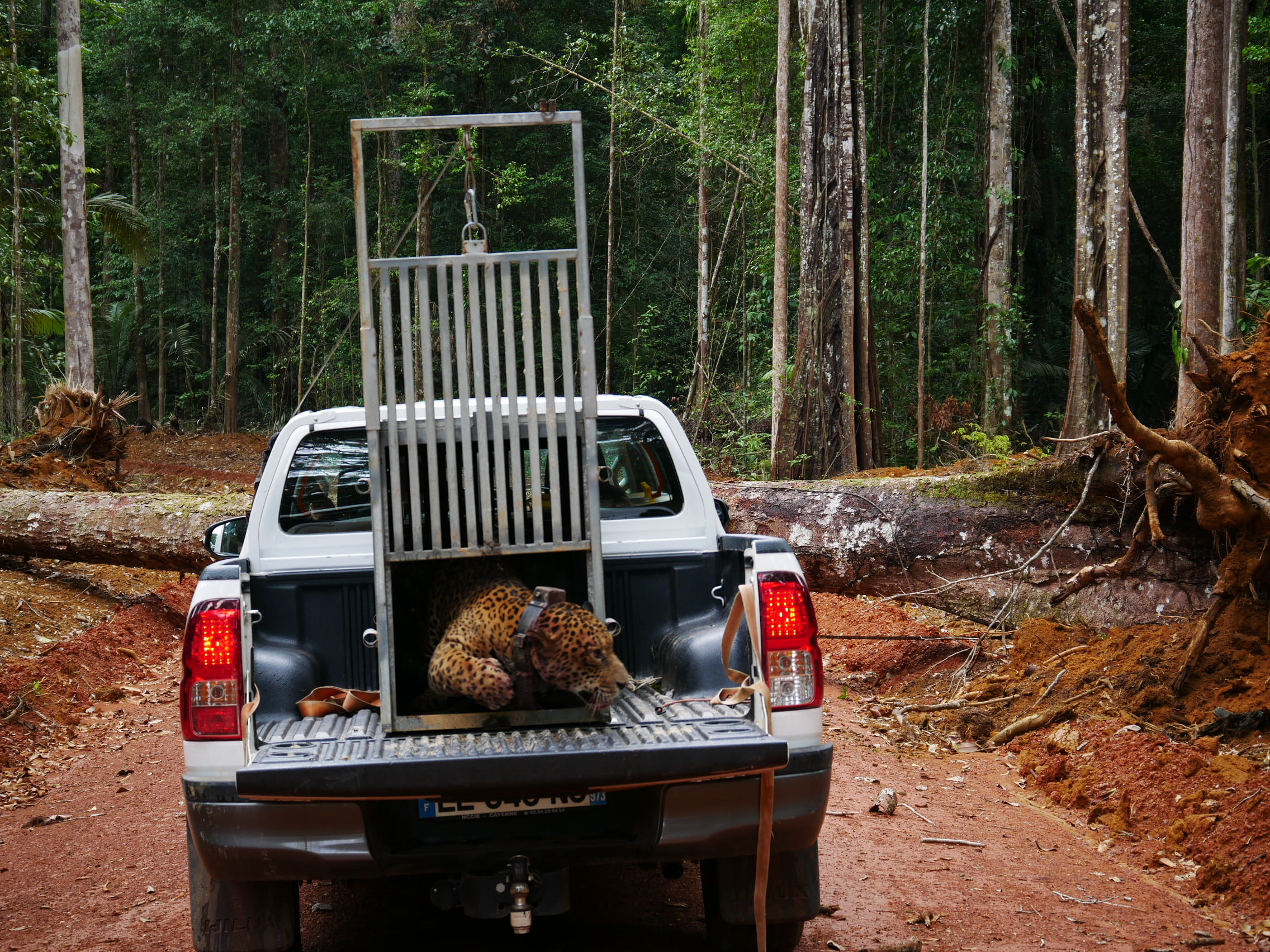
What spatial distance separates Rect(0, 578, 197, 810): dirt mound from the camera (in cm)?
665

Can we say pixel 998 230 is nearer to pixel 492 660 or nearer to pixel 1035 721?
pixel 1035 721

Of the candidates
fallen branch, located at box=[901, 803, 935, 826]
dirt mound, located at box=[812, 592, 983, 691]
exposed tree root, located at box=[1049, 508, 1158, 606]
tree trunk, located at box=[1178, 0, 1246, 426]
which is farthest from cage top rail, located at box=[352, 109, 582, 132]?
tree trunk, located at box=[1178, 0, 1246, 426]

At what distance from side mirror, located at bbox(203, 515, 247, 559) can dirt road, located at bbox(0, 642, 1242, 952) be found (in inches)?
57.2

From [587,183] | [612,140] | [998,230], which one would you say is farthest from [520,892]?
[587,183]

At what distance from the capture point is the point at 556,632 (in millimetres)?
3475

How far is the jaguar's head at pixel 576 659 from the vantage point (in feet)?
11.4

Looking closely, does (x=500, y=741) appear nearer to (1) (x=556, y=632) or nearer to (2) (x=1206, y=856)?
(1) (x=556, y=632)

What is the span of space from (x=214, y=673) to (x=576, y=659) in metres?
1.10

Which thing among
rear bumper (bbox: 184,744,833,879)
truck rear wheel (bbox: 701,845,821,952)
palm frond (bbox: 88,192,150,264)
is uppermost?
palm frond (bbox: 88,192,150,264)

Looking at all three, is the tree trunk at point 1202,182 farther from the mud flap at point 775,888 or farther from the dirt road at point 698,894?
the mud flap at point 775,888

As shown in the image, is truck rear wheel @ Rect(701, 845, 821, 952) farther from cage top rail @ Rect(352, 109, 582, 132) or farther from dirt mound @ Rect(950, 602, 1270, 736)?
dirt mound @ Rect(950, 602, 1270, 736)

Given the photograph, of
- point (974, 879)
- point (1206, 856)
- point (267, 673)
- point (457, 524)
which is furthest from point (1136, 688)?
point (267, 673)

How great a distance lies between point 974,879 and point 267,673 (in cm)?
303

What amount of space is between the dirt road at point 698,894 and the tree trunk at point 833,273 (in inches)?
253
